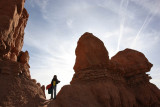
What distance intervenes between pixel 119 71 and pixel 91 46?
202 inches

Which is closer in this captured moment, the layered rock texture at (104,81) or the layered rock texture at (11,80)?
the layered rock texture at (11,80)

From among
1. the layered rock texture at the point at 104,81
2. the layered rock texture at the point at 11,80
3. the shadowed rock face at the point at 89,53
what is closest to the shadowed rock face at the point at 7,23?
the layered rock texture at the point at 11,80

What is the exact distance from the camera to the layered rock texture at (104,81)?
12.5 m

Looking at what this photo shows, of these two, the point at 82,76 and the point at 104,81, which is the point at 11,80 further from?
the point at 104,81

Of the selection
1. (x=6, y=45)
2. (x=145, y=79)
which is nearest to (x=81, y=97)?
(x=6, y=45)

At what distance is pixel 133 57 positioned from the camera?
23062 mm

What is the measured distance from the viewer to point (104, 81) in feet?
50.9

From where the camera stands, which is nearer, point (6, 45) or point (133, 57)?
point (6, 45)

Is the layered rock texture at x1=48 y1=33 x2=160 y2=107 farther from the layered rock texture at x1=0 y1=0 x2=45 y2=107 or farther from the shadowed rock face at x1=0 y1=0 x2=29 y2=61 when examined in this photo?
the shadowed rock face at x1=0 y1=0 x2=29 y2=61

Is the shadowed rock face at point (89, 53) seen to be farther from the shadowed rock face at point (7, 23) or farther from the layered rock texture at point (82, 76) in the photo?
the shadowed rock face at point (7, 23)

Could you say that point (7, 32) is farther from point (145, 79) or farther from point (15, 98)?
point (145, 79)

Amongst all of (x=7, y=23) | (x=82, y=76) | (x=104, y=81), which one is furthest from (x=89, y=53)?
(x=7, y=23)

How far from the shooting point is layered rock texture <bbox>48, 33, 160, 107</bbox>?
40.9 feet

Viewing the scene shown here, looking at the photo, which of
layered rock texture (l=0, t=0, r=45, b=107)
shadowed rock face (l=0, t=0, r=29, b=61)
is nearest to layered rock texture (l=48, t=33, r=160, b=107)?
layered rock texture (l=0, t=0, r=45, b=107)
